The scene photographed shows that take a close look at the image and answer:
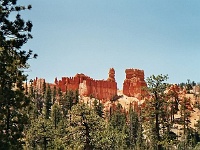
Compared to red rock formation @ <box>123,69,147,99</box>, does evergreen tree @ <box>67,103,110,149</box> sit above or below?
below

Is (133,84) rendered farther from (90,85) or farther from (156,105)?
(156,105)

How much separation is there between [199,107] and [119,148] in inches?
2822

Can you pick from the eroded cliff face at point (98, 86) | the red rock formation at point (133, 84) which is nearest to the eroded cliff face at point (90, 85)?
the eroded cliff face at point (98, 86)

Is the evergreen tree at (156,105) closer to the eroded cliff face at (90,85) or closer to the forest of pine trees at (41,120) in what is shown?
the forest of pine trees at (41,120)

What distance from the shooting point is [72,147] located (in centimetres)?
3344

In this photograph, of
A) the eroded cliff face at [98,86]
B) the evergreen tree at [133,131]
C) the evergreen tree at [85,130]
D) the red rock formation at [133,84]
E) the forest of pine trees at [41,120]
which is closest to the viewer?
the forest of pine trees at [41,120]

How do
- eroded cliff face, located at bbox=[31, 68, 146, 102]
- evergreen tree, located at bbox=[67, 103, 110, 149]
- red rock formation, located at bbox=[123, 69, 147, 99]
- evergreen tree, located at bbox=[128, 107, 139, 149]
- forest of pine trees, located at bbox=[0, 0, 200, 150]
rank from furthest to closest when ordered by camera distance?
red rock formation, located at bbox=[123, 69, 147, 99]
eroded cliff face, located at bbox=[31, 68, 146, 102]
evergreen tree, located at bbox=[128, 107, 139, 149]
evergreen tree, located at bbox=[67, 103, 110, 149]
forest of pine trees, located at bbox=[0, 0, 200, 150]

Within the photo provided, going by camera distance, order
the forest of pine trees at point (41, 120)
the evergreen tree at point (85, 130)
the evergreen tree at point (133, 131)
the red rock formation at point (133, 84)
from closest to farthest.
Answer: the forest of pine trees at point (41, 120), the evergreen tree at point (85, 130), the evergreen tree at point (133, 131), the red rock formation at point (133, 84)

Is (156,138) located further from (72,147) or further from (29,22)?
(29,22)

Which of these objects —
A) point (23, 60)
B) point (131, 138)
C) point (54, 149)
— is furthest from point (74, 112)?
point (131, 138)

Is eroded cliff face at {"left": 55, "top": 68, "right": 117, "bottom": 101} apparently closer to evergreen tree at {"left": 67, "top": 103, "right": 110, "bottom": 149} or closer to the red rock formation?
the red rock formation

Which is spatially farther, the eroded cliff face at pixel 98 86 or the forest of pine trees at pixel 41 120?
the eroded cliff face at pixel 98 86

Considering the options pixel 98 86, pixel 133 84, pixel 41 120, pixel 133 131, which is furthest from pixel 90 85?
pixel 41 120

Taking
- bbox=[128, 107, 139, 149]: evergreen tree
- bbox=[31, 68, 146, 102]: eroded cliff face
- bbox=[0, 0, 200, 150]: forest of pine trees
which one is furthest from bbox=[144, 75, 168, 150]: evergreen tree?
bbox=[31, 68, 146, 102]: eroded cliff face
